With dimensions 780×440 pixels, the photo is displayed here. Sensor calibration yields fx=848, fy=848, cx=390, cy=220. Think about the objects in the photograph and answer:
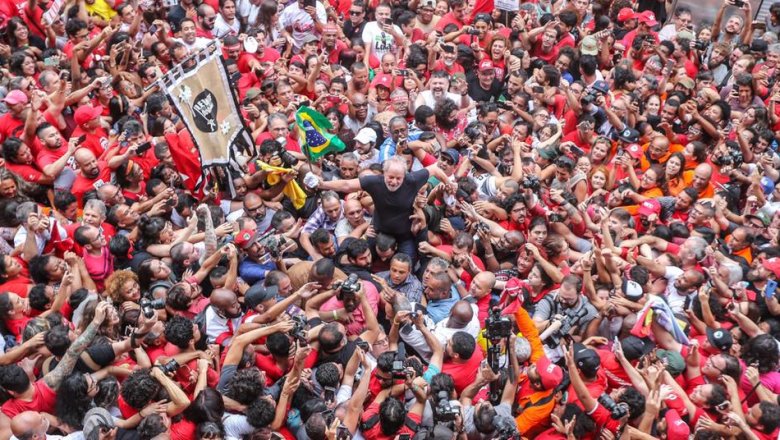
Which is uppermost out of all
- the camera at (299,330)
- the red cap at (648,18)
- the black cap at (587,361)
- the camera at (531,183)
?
the camera at (299,330)

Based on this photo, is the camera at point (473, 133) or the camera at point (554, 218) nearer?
the camera at point (554, 218)

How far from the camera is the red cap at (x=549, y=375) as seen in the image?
5875 mm

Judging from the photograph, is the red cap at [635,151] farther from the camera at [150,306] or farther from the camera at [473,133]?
the camera at [150,306]

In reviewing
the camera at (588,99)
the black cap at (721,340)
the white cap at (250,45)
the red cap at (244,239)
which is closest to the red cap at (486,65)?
the camera at (588,99)

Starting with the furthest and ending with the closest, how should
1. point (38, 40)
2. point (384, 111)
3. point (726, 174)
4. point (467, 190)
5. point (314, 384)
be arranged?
point (38, 40) < point (384, 111) < point (726, 174) < point (467, 190) < point (314, 384)

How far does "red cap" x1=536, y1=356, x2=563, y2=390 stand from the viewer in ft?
19.3

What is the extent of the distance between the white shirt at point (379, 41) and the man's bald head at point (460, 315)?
5.36 meters

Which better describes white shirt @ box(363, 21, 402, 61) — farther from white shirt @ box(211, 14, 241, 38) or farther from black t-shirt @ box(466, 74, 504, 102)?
white shirt @ box(211, 14, 241, 38)

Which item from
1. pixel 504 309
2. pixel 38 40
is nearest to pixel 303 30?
pixel 38 40

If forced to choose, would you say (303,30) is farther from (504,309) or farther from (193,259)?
(504,309)

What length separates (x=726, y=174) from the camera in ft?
29.7

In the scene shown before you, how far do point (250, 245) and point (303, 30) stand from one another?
4.86m

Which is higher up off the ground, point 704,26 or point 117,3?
point 117,3

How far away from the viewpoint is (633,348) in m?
6.38
